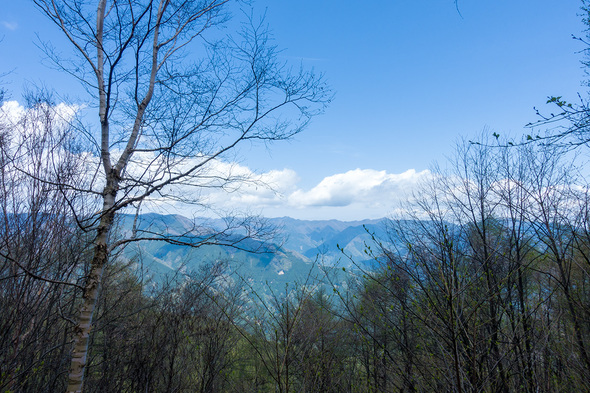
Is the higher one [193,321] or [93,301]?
[93,301]

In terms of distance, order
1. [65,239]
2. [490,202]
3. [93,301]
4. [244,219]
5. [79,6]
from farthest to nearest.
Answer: [490,202], [65,239], [244,219], [79,6], [93,301]

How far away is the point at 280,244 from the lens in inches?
179

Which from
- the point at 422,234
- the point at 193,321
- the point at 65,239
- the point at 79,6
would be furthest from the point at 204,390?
the point at 79,6

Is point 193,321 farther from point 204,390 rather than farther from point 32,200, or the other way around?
point 32,200

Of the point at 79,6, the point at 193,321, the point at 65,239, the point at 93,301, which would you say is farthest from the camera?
the point at 193,321

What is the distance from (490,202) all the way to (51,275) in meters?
11.4

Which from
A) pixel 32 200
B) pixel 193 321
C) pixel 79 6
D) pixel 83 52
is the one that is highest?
pixel 79 6

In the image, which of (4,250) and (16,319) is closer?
(16,319)

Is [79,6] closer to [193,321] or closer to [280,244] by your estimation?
[280,244]

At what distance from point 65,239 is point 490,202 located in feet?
36.0

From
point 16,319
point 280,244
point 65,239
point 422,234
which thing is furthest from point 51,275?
point 422,234

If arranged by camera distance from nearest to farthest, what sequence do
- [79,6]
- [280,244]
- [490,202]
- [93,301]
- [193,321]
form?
[93,301] < [79,6] < [280,244] < [193,321] < [490,202]

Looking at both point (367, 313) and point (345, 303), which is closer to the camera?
point (345, 303)

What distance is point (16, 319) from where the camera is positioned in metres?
4.26
